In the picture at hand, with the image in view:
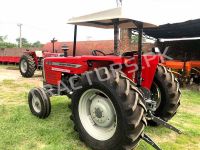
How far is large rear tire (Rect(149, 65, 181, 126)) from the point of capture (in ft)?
16.2

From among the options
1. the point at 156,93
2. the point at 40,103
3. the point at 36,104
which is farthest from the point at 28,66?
the point at 156,93

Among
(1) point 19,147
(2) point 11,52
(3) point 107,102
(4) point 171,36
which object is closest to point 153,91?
(3) point 107,102

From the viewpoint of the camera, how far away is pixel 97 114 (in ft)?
13.8

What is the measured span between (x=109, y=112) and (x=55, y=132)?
1.21m

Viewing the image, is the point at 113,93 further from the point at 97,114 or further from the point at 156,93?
the point at 156,93

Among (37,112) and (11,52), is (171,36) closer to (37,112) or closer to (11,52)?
(37,112)

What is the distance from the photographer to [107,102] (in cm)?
406

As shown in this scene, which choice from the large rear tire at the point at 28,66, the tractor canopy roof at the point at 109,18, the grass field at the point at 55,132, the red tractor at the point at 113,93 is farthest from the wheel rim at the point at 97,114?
the large rear tire at the point at 28,66

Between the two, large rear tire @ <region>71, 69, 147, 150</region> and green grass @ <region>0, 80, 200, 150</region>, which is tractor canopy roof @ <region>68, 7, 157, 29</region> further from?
green grass @ <region>0, 80, 200, 150</region>

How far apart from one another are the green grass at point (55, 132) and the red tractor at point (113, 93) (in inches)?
9.0

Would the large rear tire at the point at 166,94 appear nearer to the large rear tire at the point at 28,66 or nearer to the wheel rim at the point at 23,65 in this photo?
the large rear tire at the point at 28,66

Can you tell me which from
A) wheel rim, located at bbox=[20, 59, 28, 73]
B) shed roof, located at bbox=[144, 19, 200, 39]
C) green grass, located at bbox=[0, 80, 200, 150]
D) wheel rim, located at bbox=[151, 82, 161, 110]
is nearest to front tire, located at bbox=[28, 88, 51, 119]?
green grass, located at bbox=[0, 80, 200, 150]

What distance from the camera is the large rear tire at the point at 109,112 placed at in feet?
11.6

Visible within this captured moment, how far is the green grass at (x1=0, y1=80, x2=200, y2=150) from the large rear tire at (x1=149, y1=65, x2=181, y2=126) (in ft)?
1.14
